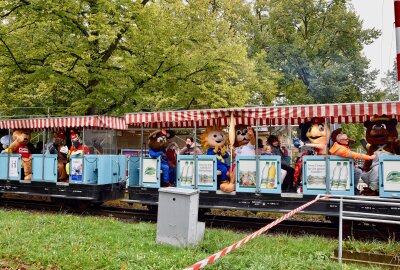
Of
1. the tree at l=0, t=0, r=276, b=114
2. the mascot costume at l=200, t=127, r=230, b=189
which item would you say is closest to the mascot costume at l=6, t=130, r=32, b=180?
the tree at l=0, t=0, r=276, b=114

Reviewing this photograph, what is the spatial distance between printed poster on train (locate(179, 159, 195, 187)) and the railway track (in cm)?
114

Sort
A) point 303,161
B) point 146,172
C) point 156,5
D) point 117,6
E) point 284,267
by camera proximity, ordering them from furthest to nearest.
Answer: point 156,5 → point 117,6 → point 146,172 → point 303,161 → point 284,267

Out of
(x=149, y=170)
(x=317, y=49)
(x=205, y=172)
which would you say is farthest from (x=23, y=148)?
(x=317, y=49)

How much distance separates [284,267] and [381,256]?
1.95 metres

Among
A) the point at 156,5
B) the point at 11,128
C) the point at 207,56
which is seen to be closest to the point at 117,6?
the point at 156,5

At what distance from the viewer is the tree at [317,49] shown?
2772cm

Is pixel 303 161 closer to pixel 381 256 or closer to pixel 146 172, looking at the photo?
pixel 381 256

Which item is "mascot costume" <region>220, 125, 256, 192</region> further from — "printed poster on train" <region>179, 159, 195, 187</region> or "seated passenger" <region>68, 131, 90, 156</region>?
"seated passenger" <region>68, 131, 90, 156</region>

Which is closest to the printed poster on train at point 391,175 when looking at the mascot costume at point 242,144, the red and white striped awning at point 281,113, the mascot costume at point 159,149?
the red and white striped awning at point 281,113

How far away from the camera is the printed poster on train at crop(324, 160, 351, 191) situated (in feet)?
26.5

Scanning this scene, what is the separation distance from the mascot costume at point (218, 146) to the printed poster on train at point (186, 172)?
62 cm

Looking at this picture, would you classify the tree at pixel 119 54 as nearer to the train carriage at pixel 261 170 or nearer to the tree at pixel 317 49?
the train carriage at pixel 261 170

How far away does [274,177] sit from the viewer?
860cm

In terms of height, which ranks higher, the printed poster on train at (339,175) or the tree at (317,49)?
the tree at (317,49)
